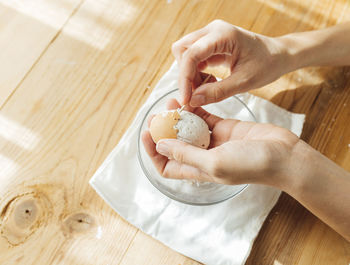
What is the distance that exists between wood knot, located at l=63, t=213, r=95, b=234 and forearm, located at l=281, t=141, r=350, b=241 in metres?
0.44

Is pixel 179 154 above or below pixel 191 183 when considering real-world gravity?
above

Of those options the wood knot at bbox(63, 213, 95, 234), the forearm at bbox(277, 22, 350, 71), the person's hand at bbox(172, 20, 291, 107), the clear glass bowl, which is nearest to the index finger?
the person's hand at bbox(172, 20, 291, 107)

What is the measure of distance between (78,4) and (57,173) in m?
0.48

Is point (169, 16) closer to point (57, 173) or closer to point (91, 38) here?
point (91, 38)

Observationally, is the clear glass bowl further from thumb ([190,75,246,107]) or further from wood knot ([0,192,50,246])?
wood knot ([0,192,50,246])

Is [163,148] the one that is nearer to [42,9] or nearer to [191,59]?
[191,59]

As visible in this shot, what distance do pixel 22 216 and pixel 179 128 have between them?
1.37 ft

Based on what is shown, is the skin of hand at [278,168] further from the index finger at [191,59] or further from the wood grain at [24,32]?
the wood grain at [24,32]

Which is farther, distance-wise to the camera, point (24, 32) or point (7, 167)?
point (24, 32)

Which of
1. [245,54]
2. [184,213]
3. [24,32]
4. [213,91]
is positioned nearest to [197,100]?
[213,91]

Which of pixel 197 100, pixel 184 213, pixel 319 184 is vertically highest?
pixel 197 100

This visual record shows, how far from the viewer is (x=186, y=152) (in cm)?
66

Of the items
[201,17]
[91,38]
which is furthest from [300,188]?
[91,38]

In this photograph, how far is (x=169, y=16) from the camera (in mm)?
951
